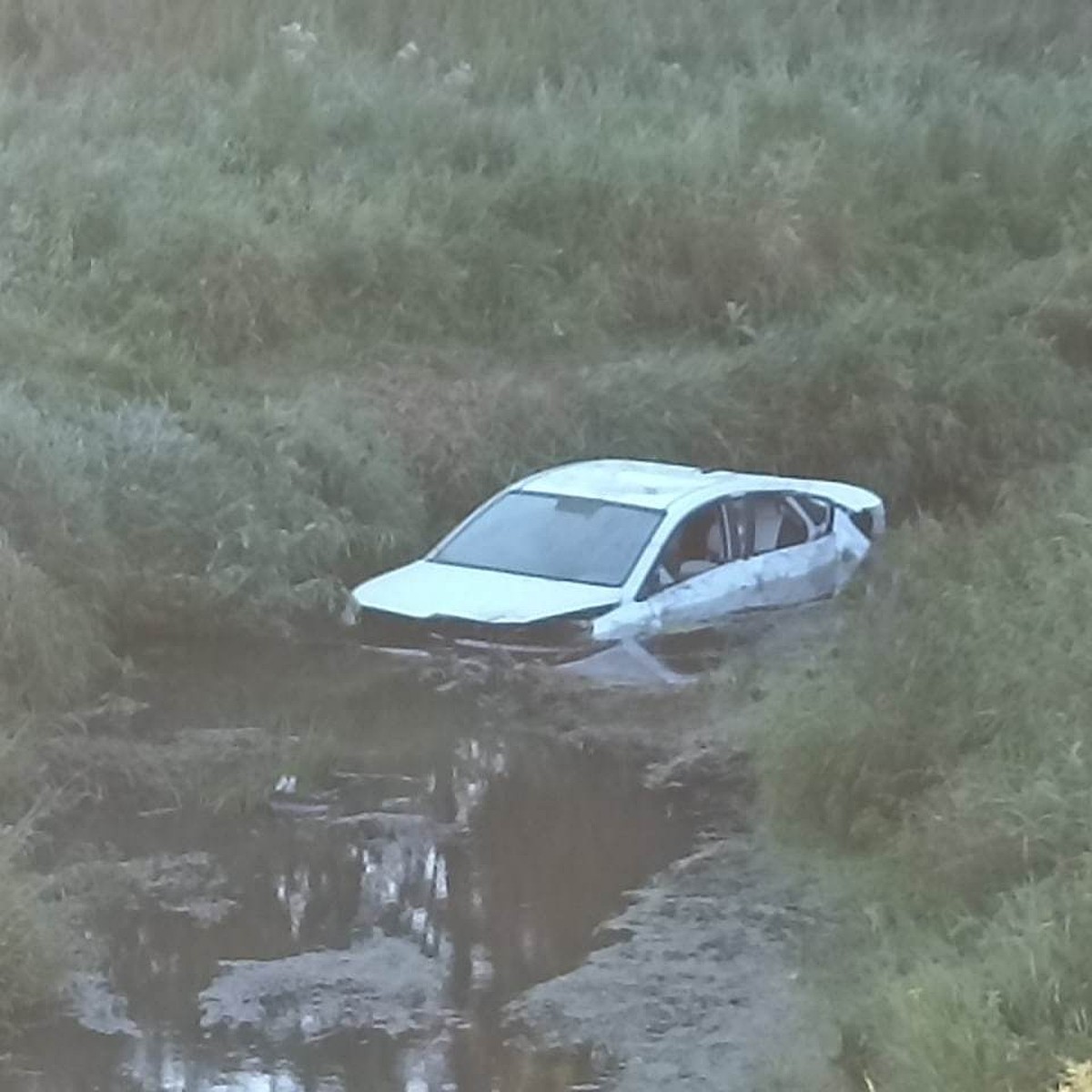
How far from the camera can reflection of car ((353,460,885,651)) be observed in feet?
35.3

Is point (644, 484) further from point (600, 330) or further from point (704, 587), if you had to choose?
point (600, 330)

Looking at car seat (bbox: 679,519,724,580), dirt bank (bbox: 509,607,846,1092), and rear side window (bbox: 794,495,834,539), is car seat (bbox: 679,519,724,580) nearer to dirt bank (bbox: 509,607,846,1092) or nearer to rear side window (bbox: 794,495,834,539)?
rear side window (bbox: 794,495,834,539)

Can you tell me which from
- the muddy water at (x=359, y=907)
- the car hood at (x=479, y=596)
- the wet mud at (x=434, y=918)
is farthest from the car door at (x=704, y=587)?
the muddy water at (x=359, y=907)

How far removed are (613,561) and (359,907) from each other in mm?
3719

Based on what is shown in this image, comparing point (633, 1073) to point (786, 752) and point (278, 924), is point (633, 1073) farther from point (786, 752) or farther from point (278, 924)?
point (786, 752)

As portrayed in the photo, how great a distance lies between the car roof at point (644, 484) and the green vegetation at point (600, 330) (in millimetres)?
1199

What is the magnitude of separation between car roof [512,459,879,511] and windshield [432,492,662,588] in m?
0.08

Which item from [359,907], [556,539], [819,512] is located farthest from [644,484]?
[359,907]

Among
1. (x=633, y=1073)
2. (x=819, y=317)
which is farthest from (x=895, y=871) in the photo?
(x=819, y=317)

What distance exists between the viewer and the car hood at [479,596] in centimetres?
1070

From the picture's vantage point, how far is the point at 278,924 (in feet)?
25.0

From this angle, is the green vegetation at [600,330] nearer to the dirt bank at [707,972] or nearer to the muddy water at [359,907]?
the dirt bank at [707,972]

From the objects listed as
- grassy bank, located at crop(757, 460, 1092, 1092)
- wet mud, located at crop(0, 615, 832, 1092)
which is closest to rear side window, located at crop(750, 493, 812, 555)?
grassy bank, located at crop(757, 460, 1092, 1092)

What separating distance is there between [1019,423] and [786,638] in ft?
17.1
